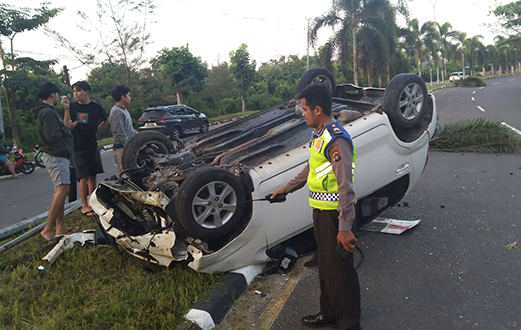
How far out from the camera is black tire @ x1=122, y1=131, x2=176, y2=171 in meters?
4.50

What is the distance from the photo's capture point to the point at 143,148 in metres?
4.62

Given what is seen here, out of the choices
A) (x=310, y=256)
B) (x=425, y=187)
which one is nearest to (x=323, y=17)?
(x=425, y=187)

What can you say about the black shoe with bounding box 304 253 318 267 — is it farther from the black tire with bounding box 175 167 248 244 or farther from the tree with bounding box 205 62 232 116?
the tree with bounding box 205 62 232 116

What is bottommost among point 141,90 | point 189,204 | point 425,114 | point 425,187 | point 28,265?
point 425,187

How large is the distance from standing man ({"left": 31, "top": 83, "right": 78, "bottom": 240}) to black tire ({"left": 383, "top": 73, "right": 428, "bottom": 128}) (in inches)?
139

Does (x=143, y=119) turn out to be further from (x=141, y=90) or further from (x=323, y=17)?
(x=323, y=17)

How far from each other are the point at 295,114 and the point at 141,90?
74.8ft

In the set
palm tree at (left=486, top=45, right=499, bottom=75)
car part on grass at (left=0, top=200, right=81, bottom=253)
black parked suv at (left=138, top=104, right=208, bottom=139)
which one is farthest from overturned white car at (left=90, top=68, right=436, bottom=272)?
palm tree at (left=486, top=45, right=499, bottom=75)

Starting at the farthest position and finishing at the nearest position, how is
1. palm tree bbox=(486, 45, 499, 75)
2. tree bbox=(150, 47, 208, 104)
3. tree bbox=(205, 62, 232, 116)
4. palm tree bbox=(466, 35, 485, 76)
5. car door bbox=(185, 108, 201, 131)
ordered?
palm tree bbox=(486, 45, 499, 75), palm tree bbox=(466, 35, 485, 76), tree bbox=(205, 62, 232, 116), tree bbox=(150, 47, 208, 104), car door bbox=(185, 108, 201, 131)

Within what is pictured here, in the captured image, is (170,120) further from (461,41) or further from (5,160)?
(461,41)

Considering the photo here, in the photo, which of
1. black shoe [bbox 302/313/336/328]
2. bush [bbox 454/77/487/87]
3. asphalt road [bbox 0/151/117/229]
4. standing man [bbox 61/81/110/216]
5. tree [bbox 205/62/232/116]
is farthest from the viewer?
bush [bbox 454/77/487/87]

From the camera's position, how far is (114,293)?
326 centimetres

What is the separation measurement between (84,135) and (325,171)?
3.80 m

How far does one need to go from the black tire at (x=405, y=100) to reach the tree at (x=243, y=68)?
102 feet
